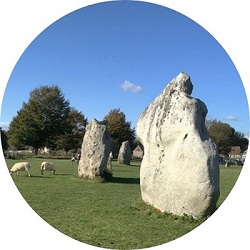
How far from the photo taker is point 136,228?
782 centimetres

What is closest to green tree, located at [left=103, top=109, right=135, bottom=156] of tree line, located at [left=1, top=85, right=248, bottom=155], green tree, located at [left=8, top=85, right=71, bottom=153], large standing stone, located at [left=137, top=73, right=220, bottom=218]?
tree line, located at [left=1, top=85, right=248, bottom=155]

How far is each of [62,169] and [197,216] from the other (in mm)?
11933

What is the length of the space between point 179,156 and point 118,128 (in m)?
15.1

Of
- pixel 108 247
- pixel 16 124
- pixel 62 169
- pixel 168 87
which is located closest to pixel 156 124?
pixel 168 87

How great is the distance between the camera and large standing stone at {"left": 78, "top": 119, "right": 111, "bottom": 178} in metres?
15.0

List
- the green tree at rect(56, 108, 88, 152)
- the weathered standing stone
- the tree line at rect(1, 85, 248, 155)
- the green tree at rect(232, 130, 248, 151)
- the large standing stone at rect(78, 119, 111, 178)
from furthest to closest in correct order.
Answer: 1. the weathered standing stone
2. the green tree at rect(232, 130, 248, 151)
3. the large standing stone at rect(78, 119, 111, 178)
4. the green tree at rect(56, 108, 88, 152)
5. the tree line at rect(1, 85, 248, 155)

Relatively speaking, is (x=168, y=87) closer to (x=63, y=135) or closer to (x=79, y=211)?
(x=79, y=211)

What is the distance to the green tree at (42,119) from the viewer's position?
504 inches

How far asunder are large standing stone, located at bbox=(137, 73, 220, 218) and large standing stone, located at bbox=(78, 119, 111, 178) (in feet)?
19.6

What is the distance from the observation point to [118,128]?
23203 mm

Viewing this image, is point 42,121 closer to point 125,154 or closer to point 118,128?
point 118,128

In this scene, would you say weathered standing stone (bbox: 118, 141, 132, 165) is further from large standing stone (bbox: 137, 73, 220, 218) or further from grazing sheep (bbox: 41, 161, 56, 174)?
large standing stone (bbox: 137, 73, 220, 218)

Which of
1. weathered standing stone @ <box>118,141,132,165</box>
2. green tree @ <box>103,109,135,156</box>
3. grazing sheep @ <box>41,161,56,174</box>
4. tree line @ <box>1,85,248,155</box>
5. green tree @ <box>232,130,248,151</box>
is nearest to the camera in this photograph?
tree line @ <box>1,85,248,155</box>

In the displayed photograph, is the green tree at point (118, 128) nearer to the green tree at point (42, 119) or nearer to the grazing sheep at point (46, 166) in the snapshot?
the grazing sheep at point (46, 166)
